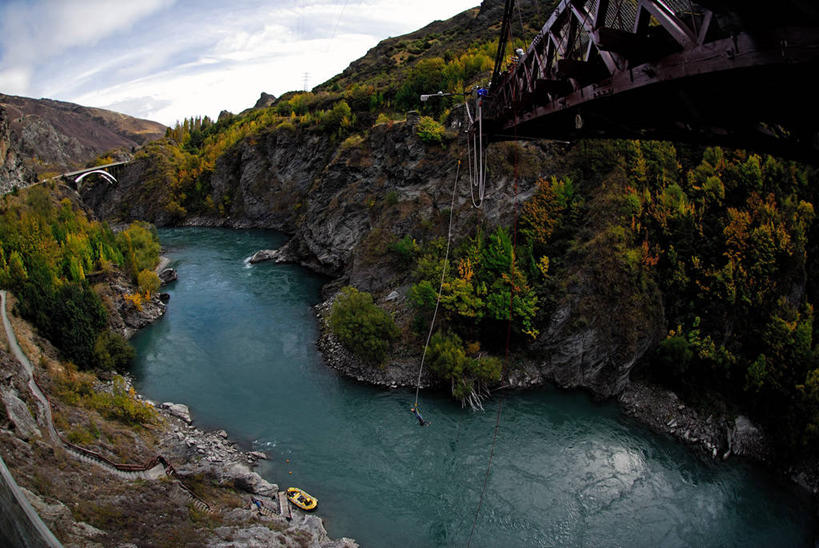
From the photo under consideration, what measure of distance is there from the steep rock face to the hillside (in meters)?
40.4

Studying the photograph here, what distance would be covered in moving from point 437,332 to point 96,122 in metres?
193

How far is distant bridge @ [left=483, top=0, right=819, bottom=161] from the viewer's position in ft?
12.0

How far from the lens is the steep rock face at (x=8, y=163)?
1169 inches

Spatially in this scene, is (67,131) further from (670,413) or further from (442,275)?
(670,413)

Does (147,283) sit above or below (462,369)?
above

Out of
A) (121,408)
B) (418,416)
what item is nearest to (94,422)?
(121,408)

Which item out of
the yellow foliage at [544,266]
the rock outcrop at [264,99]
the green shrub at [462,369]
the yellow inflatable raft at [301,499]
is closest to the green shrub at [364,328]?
the green shrub at [462,369]

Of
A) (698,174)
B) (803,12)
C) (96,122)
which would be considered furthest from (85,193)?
(96,122)

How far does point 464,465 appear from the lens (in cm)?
1508

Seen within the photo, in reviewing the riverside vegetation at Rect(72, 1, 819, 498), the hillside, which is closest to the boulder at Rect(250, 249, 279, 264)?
the riverside vegetation at Rect(72, 1, 819, 498)

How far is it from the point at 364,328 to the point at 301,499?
26.1ft

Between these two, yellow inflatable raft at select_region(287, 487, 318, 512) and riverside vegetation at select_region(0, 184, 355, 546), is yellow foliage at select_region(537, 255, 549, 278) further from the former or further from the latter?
riverside vegetation at select_region(0, 184, 355, 546)

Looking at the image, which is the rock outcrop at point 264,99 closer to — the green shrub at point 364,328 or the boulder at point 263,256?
the boulder at point 263,256

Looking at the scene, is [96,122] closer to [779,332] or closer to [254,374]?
[254,374]
